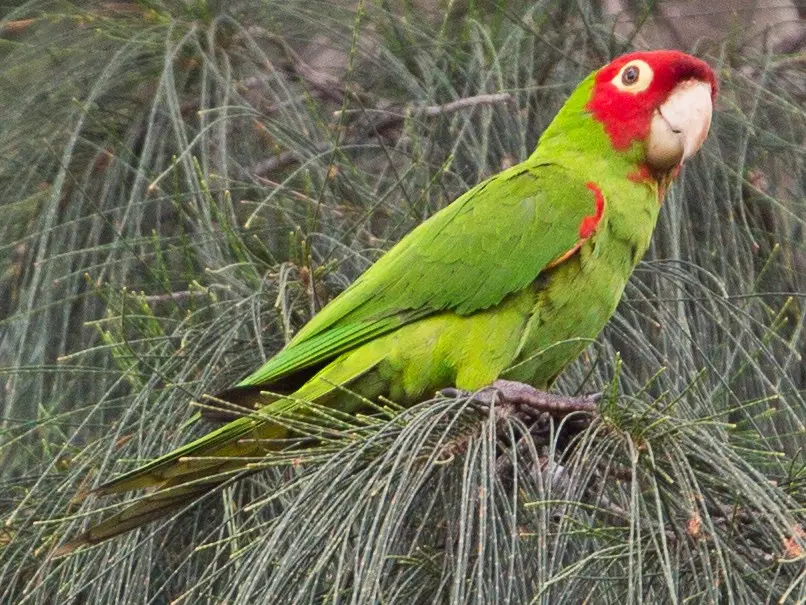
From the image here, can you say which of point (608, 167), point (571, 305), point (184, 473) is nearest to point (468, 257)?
point (571, 305)

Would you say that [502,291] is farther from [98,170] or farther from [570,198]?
[98,170]

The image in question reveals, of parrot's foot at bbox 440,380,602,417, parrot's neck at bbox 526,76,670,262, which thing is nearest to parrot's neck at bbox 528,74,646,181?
parrot's neck at bbox 526,76,670,262

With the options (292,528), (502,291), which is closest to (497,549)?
(292,528)

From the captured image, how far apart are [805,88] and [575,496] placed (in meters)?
1.48

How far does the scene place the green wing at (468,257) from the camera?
2.00m

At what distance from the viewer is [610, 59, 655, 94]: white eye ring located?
7.07 ft

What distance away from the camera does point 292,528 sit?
1406mm

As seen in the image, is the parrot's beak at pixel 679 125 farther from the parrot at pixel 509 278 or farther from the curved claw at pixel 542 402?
the curved claw at pixel 542 402

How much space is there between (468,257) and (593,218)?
0.23 metres

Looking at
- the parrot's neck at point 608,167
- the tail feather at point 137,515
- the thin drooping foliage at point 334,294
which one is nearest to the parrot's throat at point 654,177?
the parrot's neck at point 608,167

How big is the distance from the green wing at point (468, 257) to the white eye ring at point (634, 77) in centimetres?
20

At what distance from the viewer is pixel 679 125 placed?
6.97 ft

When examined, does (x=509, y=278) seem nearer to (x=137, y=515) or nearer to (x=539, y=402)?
(x=539, y=402)

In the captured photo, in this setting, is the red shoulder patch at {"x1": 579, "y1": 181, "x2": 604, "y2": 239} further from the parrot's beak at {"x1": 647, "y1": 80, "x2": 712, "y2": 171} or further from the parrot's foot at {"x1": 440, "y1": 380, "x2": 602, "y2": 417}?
the parrot's foot at {"x1": 440, "y1": 380, "x2": 602, "y2": 417}
